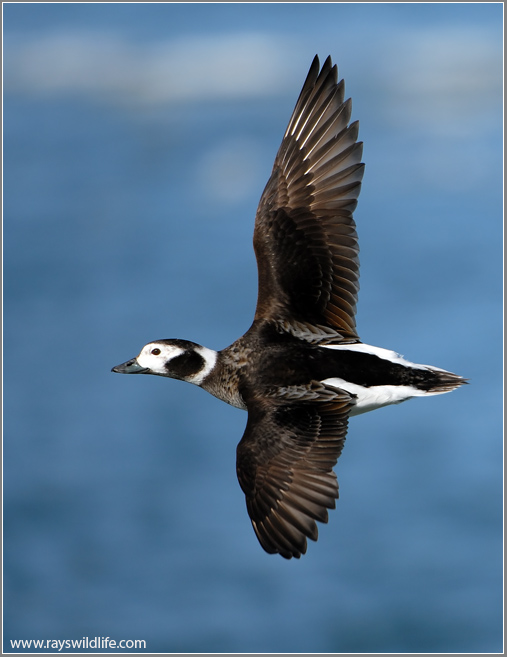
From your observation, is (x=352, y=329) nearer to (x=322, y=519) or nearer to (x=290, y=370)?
(x=290, y=370)

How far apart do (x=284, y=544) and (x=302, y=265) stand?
1.97 m

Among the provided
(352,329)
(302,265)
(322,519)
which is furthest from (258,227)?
(322,519)

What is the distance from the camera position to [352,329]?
6621mm

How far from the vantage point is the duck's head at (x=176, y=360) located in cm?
661

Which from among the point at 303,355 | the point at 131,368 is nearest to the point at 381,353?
the point at 303,355

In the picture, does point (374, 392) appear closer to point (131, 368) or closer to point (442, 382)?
point (442, 382)

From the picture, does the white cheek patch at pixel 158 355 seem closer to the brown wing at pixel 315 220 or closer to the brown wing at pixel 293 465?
the brown wing at pixel 315 220

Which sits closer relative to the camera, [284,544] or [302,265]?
[284,544]

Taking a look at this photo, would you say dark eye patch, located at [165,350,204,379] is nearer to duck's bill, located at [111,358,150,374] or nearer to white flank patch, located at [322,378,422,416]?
duck's bill, located at [111,358,150,374]

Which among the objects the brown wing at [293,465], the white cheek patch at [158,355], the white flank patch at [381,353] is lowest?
the brown wing at [293,465]

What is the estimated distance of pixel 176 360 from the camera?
6672 millimetres

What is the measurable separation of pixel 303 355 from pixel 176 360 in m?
0.98

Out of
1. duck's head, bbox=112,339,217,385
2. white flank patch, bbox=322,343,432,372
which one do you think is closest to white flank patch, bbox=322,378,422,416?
white flank patch, bbox=322,343,432,372

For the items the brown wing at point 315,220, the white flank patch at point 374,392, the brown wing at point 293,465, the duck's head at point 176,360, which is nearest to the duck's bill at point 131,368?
the duck's head at point 176,360
